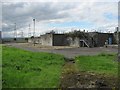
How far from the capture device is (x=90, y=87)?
9.86m

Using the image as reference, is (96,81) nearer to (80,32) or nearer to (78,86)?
(78,86)

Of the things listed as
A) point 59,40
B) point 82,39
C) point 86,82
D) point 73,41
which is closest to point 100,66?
point 86,82

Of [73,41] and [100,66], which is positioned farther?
[73,41]

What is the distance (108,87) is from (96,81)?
0.84 metres

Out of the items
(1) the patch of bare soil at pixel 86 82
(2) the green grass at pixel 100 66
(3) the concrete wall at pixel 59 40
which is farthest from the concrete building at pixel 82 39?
(1) the patch of bare soil at pixel 86 82

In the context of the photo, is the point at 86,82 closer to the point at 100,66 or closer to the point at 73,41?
the point at 100,66

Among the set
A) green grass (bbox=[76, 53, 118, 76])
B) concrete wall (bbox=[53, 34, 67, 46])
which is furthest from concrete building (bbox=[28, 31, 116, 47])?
green grass (bbox=[76, 53, 118, 76])

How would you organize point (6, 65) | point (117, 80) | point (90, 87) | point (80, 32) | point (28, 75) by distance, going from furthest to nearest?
point (80, 32)
point (6, 65)
point (28, 75)
point (117, 80)
point (90, 87)

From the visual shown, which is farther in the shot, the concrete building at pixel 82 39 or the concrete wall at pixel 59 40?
the concrete wall at pixel 59 40

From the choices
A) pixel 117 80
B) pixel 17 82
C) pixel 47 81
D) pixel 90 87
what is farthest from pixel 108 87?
pixel 17 82

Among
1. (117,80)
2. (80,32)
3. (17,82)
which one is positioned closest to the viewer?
(17,82)

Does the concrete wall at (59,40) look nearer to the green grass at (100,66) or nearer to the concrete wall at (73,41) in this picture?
the concrete wall at (73,41)

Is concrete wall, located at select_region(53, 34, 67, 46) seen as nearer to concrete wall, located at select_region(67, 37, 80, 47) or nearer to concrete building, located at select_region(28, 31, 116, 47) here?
concrete building, located at select_region(28, 31, 116, 47)

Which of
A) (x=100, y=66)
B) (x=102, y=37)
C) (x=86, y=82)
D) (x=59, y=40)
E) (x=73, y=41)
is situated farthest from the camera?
(x=59, y=40)
